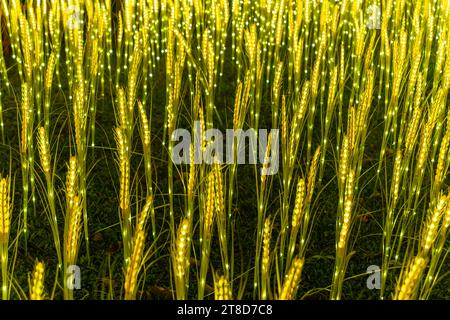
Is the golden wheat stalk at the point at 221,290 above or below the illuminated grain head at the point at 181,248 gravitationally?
below

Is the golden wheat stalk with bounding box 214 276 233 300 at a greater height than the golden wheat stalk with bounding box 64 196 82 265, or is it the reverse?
the golden wheat stalk with bounding box 64 196 82 265

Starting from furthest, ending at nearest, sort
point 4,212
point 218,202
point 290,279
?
point 218,202
point 4,212
point 290,279

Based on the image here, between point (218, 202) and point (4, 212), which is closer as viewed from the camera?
point (4, 212)

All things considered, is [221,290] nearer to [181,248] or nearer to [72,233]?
[181,248]

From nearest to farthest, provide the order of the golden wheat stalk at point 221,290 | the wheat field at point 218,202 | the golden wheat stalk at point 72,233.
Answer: the golden wheat stalk at point 221,290 < the golden wheat stalk at point 72,233 < the wheat field at point 218,202

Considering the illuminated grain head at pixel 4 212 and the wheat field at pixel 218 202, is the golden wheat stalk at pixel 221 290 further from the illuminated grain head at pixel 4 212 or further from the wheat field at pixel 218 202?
the illuminated grain head at pixel 4 212

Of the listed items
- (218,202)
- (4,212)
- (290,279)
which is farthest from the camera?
(218,202)

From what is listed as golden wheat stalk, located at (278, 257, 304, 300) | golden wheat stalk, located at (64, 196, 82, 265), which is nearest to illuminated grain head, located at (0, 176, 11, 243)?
golden wheat stalk, located at (64, 196, 82, 265)

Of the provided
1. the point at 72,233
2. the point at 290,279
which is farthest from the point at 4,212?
the point at 290,279

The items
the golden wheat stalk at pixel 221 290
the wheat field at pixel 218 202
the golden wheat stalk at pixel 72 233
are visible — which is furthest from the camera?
the wheat field at pixel 218 202

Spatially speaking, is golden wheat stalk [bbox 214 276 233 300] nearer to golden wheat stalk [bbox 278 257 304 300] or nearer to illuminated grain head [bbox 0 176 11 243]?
golden wheat stalk [bbox 278 257 304 300]

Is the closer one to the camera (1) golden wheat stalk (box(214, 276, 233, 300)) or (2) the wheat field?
(1) golden wheat stalk (box(214, 276, 233, 300))

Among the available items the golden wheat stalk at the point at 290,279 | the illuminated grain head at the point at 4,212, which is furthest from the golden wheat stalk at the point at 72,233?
the golden wheat stalk at the point at 290,279

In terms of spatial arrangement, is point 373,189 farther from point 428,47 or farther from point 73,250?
point 73,250
